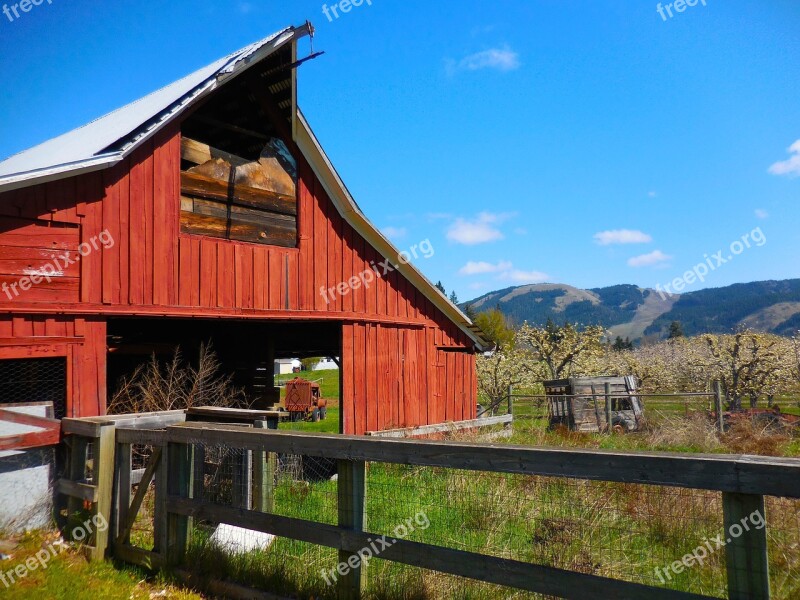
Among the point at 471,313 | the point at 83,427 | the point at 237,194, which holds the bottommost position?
the point at 83,427

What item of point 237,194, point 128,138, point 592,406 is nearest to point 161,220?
point 128,138

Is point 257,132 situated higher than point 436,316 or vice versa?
point 257,132

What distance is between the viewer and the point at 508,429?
52.3ft

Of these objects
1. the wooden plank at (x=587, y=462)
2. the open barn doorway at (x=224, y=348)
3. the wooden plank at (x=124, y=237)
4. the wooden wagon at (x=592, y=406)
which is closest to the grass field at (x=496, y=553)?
the wooden plank at (x=587, y=462)

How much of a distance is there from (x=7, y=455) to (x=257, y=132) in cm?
624

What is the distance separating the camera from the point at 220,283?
30.7ft

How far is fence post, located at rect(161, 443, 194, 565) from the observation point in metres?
5.04

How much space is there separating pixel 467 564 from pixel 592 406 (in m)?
16.7

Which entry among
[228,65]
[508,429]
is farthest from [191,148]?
[508,429]

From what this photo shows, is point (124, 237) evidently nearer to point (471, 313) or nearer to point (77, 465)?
point (77, 465)

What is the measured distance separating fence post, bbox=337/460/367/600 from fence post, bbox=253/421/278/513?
1.67 meters

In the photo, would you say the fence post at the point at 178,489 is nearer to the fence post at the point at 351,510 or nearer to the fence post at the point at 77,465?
the fence post at the point at 77,465

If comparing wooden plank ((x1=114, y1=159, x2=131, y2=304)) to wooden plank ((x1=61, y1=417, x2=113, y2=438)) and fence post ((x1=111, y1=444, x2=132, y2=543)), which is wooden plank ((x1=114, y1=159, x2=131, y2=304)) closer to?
wooden plank ((x1=61, y1=417, x2=113, y2=438))

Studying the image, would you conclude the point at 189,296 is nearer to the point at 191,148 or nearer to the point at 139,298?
the point at 139,298
